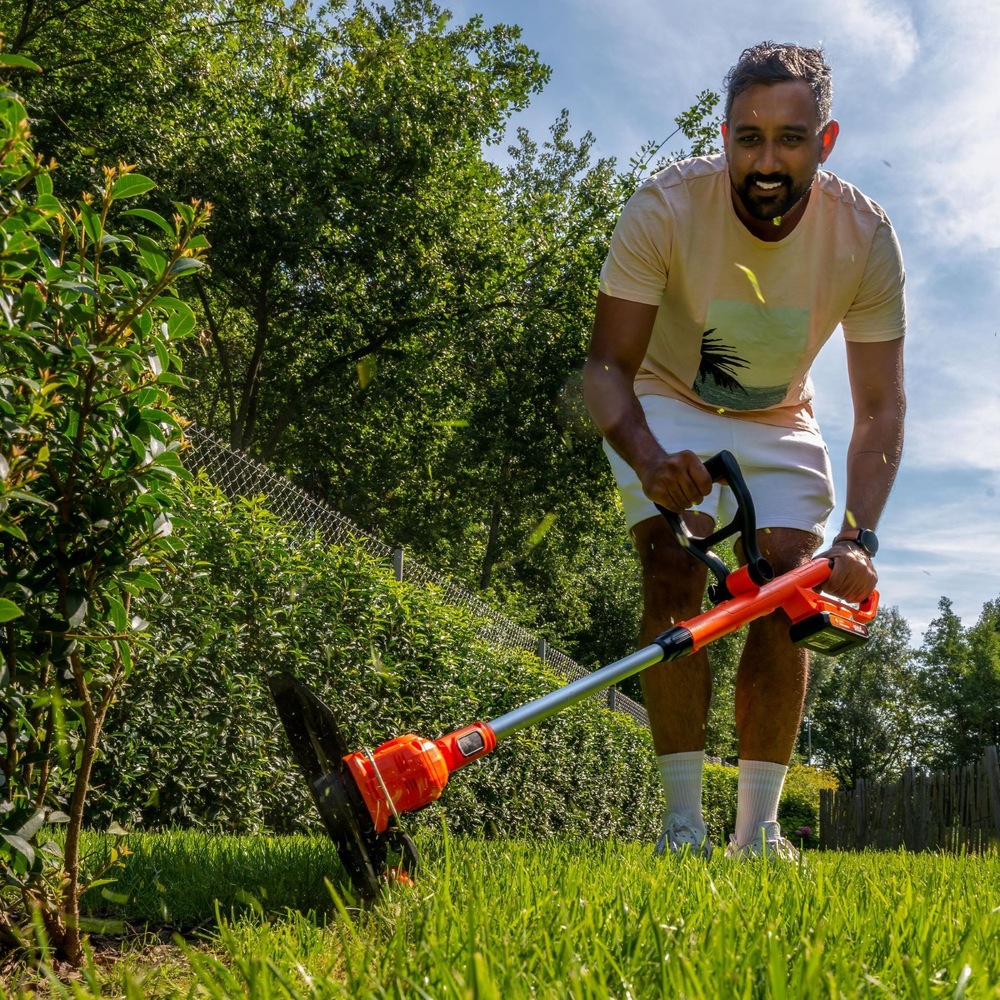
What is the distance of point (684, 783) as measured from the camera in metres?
3.26

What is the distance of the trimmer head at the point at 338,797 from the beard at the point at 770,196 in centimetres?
215

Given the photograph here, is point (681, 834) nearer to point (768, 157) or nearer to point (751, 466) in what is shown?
point (751, 466)

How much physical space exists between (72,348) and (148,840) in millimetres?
2435

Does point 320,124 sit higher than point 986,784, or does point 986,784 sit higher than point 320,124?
point 320,124

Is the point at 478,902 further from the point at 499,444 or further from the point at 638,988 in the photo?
the point at 499,444

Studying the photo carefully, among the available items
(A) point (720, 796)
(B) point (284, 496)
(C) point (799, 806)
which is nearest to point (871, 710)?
(C) point (799, 806)

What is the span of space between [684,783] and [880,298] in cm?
180

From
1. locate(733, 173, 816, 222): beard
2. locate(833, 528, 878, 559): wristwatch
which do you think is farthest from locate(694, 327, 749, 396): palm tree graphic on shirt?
locate(833, 528, 878, 559): wristwatch

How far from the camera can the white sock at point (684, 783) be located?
325 cm

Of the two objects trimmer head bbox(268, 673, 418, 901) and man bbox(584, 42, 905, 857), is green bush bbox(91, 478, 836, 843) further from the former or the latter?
man bbox(584, 42, 905, 857)

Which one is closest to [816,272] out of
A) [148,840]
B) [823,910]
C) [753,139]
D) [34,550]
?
[753,139]

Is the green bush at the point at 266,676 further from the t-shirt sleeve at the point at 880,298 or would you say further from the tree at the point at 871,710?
the tree at the point at 871,710

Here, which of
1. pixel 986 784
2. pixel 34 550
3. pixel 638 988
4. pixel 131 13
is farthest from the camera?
pixel 131 13

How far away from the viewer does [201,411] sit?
2284 cm
